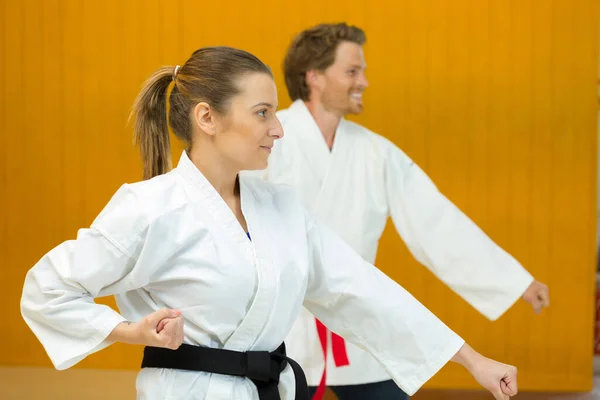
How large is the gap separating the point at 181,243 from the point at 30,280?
27cm

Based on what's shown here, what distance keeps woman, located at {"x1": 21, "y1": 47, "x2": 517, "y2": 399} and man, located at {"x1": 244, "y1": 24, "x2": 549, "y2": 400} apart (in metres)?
0.80

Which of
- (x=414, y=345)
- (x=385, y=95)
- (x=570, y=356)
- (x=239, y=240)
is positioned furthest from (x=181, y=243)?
(x=570, y=356)

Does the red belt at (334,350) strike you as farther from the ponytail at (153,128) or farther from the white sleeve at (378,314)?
the ponytail at (153,128)

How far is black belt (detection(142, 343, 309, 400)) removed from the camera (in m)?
1.58

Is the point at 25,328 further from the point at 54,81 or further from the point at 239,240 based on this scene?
the point at 239,240

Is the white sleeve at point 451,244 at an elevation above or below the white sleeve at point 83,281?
below

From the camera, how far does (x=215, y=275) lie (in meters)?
1.58

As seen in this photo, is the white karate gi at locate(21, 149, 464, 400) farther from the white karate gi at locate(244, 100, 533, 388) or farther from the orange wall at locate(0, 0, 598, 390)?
the orange wall at locate(0, 0, 598, 390)

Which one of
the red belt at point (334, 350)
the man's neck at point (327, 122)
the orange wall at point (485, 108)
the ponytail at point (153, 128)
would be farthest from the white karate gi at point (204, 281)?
the orange wall at point (485, 108)

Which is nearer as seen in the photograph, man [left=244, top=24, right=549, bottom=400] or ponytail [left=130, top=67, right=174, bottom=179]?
ponytail [left=130, top=67, right=174, bottom=179]

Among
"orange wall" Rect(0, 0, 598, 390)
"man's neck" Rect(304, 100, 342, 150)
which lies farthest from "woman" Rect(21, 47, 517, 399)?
"orange wall" Rect(0, 0, 598, 390)

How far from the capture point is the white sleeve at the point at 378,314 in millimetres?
1803

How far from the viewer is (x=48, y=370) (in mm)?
4395

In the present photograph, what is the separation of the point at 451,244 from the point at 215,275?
1.28m
